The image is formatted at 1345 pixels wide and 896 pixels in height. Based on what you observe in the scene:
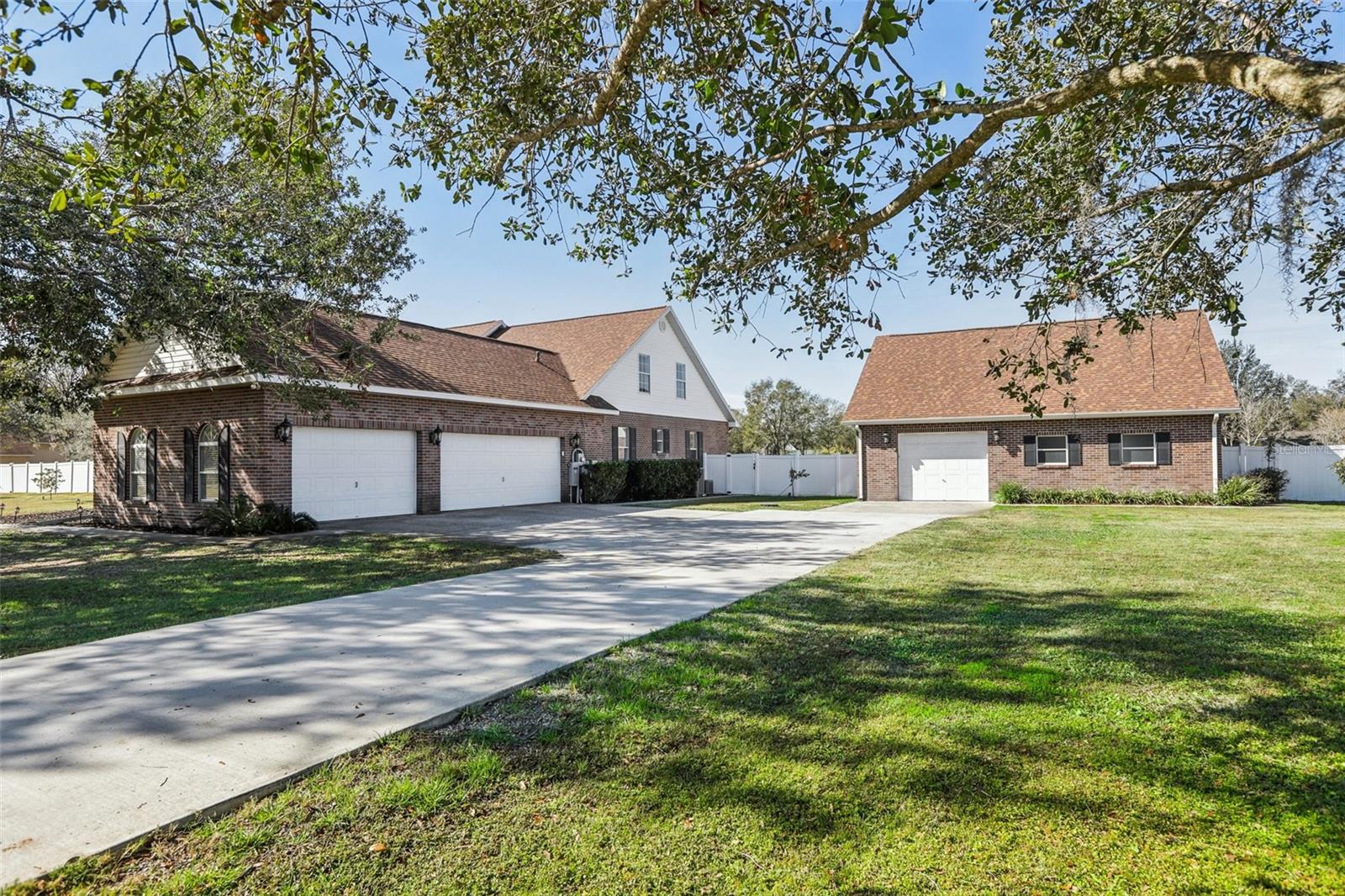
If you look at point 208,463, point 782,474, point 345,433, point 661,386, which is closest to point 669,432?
point 661,386

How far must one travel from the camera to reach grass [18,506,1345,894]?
270 centimetres

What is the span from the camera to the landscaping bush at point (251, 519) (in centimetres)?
1390

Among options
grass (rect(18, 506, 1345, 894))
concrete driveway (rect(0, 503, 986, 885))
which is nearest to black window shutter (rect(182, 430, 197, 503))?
concrete driveway (rect(0, 503, 986, 885))

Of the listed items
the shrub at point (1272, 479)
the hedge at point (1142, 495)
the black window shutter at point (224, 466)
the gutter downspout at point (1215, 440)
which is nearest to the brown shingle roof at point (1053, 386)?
the gutter downspout at point (1215, 440)

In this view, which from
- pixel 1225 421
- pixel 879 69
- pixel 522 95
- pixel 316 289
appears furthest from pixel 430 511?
pixel 1225 421

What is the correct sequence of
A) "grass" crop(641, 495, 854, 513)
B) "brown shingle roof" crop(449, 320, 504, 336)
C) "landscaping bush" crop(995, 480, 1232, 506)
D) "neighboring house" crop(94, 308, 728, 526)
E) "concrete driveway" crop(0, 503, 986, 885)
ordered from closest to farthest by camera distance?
"concrete driveway" crop(0, 503, 986, 885) < "neighboring house" crop(94, 308, 728, 526) < "landscaping bush" crop(995, 480, 1232, 506) < "grass" crop(641, 495, 854, 513) < "brown shingle roof" crop(449, 320, 504, 336)

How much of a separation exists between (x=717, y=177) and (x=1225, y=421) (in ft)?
Result: 138

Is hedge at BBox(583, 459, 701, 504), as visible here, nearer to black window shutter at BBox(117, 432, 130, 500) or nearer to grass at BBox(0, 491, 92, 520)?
black window shutter at BBox(117, 432, 130, 500)

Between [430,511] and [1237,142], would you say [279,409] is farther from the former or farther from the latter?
[1237,142]

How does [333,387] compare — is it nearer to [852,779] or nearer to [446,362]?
[446,362]

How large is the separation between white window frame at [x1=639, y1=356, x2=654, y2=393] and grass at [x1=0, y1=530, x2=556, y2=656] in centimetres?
1498

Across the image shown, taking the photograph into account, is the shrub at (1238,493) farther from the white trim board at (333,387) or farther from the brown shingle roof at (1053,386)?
the white trim board at (333,387)

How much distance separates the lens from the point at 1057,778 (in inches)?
134

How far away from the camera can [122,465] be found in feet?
56.0
